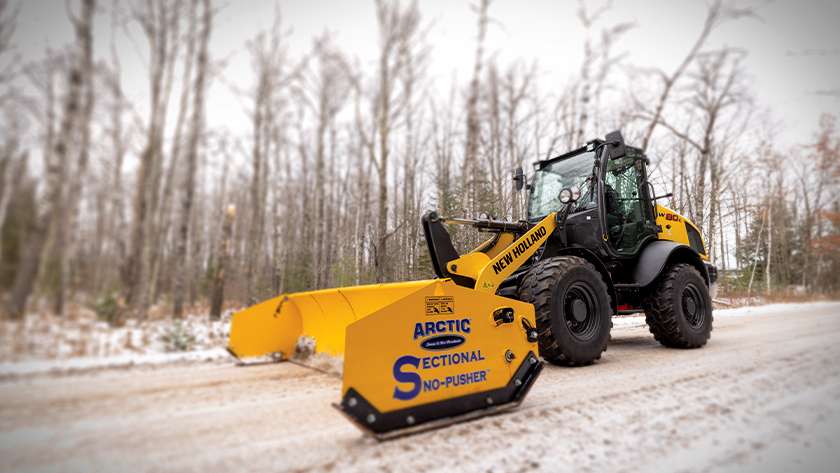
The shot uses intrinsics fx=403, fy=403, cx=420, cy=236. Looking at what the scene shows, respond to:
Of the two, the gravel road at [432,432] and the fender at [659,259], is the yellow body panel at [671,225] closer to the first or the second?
the fender at [659,259]

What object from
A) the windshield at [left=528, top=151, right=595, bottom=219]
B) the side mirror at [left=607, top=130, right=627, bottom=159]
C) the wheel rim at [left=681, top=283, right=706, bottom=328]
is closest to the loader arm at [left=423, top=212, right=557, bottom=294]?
the windshield at [left=528, top=151, right=595, bottom=219]

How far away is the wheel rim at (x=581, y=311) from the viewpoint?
13.3ft

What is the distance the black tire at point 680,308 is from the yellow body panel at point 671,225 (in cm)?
56

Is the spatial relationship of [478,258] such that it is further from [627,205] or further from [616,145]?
[627,205]

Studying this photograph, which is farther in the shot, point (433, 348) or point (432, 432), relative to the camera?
point (433, 348)

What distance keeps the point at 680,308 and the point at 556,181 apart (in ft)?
7.22

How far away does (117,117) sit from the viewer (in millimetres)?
3754

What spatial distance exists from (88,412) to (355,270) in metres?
6.43

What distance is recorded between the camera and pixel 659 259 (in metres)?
5.05

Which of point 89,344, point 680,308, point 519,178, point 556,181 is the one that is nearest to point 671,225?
point 680,308

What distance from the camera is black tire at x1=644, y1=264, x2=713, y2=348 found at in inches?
197

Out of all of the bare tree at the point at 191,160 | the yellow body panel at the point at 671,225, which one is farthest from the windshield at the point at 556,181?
the bare tree at the point at 191,160

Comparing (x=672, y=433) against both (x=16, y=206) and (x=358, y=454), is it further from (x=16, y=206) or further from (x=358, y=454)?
(x=16, y=206)

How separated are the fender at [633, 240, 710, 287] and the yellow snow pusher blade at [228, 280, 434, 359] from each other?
3.60 m
